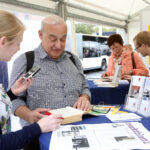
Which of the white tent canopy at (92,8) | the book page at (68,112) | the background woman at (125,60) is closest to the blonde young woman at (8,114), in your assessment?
the book page at (68,112)

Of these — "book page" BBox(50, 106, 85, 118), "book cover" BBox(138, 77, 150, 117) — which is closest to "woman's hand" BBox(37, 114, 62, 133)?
"book page" BBox(50, 106, 85, 118)

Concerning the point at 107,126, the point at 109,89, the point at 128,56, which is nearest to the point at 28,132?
the point at 107,126

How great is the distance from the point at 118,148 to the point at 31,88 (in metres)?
0.86

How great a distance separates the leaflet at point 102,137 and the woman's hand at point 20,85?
45cm

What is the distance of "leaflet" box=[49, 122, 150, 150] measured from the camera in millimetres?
849

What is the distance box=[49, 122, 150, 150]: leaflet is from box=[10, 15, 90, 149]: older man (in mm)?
381

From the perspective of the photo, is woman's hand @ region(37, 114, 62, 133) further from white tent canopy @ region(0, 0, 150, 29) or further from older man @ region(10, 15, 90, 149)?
white tent canopy @ region(0, 0, 150, 29)

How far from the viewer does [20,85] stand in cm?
136

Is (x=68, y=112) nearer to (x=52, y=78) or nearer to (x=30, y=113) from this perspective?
(x=30, y=113)

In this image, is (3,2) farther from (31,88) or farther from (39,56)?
(31,88)

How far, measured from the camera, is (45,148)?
35.6 inches

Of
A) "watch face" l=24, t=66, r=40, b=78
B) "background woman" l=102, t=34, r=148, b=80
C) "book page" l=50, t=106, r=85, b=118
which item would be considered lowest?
"book page" l=50, t=106, r=85, b=118

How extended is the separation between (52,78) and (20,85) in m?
0.27

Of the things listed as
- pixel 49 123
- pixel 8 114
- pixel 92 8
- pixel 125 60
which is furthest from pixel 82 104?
pixel 92 8
